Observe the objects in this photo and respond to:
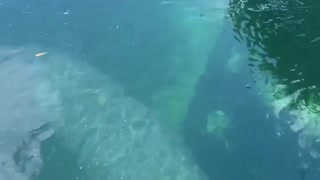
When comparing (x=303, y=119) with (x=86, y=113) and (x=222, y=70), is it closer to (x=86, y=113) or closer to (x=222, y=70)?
(x=222, y=70)

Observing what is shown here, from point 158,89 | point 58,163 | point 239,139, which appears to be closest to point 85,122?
point 58,163

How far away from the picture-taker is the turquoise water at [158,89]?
9.68m

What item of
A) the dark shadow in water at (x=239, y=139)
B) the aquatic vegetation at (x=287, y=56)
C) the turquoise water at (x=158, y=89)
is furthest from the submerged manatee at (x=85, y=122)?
the aquatic vegetation at (x=287, y=56)

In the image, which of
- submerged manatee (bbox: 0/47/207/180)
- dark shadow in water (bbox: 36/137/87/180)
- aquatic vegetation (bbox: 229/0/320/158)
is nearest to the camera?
dark shadow in water (bbox: 36/137/87/180)

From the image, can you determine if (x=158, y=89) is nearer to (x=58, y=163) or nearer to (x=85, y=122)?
(x=85, y=122)

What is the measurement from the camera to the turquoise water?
9.68 metres

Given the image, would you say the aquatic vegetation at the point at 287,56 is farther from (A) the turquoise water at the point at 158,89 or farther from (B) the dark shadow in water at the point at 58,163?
(B) the dark shadow in water at the point at 58,163

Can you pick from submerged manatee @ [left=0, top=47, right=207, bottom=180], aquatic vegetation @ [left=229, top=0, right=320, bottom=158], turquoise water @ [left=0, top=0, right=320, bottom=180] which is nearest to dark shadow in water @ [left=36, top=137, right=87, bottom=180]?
turquoise water @ [left=0, top=0, right=320, bottom=180]

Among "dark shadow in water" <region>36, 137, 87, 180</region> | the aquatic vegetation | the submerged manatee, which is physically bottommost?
"dark shadow in water" <region>36, 137, 87, 180</region>

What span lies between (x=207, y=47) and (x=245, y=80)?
1.80m

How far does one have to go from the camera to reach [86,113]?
35.4ft

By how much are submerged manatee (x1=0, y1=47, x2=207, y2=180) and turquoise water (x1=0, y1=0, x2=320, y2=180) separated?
3 centimetres

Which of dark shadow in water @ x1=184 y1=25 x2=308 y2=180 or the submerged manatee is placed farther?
A: the submerged manatee

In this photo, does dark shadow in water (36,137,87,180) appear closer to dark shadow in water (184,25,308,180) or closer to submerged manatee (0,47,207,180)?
submerged manatee (0,47,207,180)
